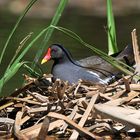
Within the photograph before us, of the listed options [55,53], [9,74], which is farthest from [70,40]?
[9,74]

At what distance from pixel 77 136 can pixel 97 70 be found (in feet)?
7.56

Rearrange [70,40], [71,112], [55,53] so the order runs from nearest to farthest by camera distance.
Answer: [71,112] < [55,53] < [70,40]

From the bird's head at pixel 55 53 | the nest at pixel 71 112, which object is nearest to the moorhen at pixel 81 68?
the bird's head at pixel 55 53

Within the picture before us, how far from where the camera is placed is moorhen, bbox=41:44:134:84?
276 inches

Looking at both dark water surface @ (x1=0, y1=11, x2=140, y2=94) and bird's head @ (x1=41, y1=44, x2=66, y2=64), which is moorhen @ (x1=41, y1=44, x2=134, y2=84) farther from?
dark water surface @ (x1=0, y1=11, x2=140, y2=94)

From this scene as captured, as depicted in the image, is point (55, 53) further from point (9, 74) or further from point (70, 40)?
point (70, 40)

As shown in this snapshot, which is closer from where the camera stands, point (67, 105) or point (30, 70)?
point (67, 105)

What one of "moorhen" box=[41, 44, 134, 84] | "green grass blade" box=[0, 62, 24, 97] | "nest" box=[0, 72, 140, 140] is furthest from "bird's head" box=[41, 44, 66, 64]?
"green grass blade" box=[0, 62, 24, 97]

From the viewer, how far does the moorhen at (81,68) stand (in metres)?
7.02

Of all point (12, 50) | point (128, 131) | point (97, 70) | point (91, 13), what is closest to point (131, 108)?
point (128, 131)

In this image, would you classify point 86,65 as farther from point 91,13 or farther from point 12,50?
point 91,13

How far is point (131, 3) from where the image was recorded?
28734 millimetres

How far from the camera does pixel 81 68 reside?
7.15m

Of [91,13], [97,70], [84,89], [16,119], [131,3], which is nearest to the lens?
[16,119]
